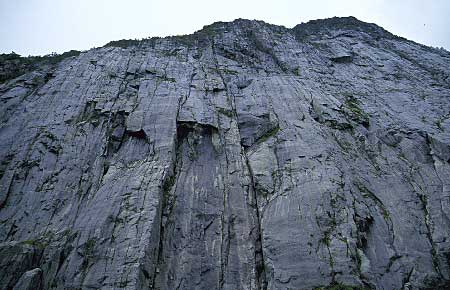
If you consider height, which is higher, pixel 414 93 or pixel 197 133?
pixel 414 93

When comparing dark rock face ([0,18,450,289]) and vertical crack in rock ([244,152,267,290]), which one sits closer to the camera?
vertical crack in rock ([244,152,267,290])

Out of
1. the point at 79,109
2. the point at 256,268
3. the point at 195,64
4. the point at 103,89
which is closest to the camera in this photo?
the point at 256,268

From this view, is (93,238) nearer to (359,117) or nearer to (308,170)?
(308,170)

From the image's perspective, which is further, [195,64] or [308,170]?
[195,64]

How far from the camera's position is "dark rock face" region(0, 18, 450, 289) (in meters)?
14.4

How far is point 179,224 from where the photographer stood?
16344 mm

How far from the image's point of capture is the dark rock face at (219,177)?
47.3 feet

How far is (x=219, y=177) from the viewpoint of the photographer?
1869cm

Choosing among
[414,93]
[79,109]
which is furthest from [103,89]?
[414,93]

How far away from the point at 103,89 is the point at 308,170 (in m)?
16.4

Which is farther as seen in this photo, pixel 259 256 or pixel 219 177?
pixel 219 177

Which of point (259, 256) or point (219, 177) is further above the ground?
point (219, 177)

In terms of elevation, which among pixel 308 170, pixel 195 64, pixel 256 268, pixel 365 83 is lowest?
pixel 256 268

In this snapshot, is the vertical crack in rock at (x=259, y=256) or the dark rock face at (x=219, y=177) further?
the dark rock face at (x=219, y=177)
